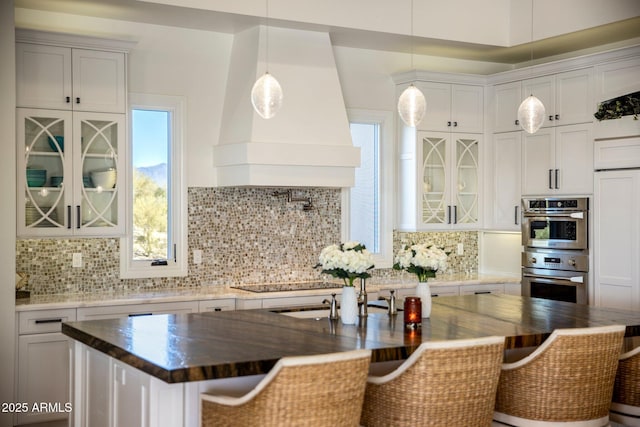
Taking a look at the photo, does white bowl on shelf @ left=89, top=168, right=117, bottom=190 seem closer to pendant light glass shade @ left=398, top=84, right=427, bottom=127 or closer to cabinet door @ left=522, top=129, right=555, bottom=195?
pendant light glass shade @ left=398, top=84, right=427, bottom=127

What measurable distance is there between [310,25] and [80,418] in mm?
3405

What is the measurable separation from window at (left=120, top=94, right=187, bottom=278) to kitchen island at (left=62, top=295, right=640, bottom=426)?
1745mm

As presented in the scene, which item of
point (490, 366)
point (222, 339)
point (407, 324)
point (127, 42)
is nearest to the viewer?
point (490, 366)

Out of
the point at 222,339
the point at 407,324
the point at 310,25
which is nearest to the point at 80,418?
the point at 222,339

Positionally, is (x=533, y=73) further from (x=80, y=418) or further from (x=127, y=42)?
(x=80, y=418)

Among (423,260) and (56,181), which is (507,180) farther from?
(56,181)

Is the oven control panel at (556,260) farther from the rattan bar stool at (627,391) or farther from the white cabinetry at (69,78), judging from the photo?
the white cabinetry at (69,78)

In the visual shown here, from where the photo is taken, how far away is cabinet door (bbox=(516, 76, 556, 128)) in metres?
6.80

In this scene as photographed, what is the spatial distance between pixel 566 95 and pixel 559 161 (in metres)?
0.55

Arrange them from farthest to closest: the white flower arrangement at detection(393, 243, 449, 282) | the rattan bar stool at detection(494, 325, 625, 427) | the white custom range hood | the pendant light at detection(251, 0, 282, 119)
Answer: the white custom range hood, the pendant light at detection(251, 0, 282, 119), the white flower arrangement at detection(393, 243, 449, 282), the rattan bar stool at detection(494, 325, 625, 427)

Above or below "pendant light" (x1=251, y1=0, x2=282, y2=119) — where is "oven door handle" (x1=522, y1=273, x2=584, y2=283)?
below

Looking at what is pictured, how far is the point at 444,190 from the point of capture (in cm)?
722

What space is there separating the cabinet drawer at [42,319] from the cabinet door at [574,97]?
13.8ft

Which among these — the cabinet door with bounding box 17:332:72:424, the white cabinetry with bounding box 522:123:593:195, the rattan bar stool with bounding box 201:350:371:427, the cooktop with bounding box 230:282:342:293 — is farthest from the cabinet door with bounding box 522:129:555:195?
the rattan bar stool with bounding box 201:350:371:427
